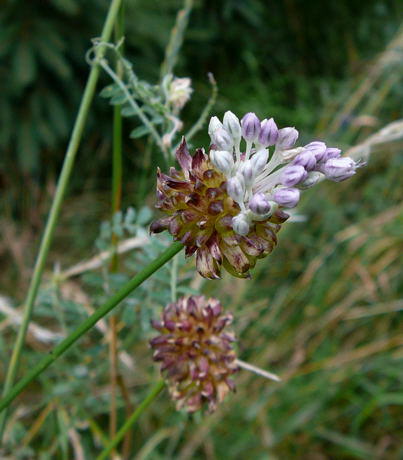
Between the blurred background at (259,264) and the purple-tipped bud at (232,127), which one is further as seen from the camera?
the blurred background at (259,264)

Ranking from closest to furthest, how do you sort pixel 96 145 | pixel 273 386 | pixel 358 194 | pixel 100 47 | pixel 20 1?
pixel 100 47 → pixel 273 386 → pixel 20 1 → pixel 358 194 → pixel 96 145

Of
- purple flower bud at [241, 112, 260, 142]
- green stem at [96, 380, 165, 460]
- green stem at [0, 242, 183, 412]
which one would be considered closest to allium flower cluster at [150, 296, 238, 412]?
green stem at [96, 380, 165, 460]

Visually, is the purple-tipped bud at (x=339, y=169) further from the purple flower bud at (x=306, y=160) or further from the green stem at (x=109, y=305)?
the green stem at (x=109, y=305)

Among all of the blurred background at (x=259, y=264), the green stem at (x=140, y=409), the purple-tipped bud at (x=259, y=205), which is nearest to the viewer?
the purple-tipped bud at (x=259, y=205)

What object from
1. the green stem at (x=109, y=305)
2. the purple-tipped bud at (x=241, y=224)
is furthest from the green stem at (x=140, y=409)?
the purple-tipped bud at (x=241, y=224)

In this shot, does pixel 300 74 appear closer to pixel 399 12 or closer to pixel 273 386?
pixel 399 12

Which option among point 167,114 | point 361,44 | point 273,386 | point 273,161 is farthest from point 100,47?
point 361,44
